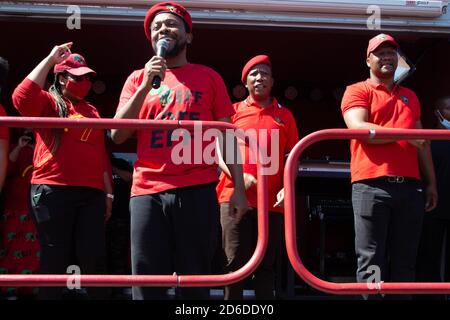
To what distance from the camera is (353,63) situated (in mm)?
6793

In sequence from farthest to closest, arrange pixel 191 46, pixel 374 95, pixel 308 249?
1. pixel 191 46
2. pixel 308 249
3. pixel 374 95

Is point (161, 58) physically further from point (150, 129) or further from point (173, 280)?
point (173, 280)

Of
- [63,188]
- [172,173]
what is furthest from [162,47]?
[63,188]

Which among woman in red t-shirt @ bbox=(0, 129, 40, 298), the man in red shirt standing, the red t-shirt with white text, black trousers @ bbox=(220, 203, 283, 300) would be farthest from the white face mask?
woman in red t-shirt @ bbox=(0, 129, 40, 298)

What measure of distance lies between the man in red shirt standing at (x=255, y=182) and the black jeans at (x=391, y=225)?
0.50 meters

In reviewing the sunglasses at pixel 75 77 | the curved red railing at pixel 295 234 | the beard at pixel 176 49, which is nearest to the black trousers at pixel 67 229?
the sunglasses at pixel 75 77

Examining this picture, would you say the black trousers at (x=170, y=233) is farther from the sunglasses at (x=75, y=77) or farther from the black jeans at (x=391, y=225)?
the sunglasses at (x=75, y=77)

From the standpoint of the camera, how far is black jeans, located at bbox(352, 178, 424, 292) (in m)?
3.44

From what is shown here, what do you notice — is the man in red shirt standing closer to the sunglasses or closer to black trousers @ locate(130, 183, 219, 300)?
black trousers @ locate(130, 183, 219, 300)

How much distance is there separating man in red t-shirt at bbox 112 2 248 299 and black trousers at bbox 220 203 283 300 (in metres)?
0.68

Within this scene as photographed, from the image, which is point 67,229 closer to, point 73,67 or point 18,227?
point 73,67

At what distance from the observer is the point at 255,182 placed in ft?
12.8
